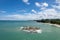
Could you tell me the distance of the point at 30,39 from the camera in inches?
578

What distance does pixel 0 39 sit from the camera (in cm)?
1473

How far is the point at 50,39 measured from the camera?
48.5ft

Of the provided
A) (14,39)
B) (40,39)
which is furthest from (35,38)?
(14,39)

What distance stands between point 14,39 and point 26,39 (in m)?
1.52

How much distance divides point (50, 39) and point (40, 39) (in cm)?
128

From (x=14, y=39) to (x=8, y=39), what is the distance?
2.45 ft

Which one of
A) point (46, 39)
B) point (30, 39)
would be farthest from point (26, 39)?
point (46, 39)

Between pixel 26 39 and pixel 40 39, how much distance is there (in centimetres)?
179

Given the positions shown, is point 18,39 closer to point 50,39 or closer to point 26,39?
point 26,39

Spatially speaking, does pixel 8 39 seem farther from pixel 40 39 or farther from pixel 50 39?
pixel 50 39

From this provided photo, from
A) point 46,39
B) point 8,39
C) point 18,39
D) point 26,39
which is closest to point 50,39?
point 46,39

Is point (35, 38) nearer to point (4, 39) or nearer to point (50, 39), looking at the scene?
point (50, 39)

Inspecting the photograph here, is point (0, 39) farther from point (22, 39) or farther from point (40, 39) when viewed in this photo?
point (40, 39)

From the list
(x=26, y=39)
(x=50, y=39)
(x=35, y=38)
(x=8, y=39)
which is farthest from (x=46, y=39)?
(x=8, y=39)
